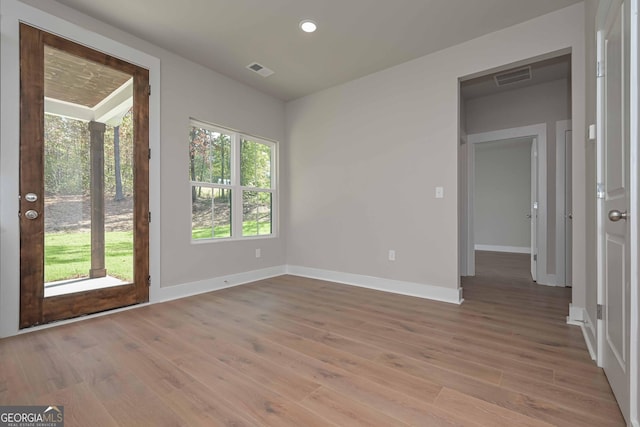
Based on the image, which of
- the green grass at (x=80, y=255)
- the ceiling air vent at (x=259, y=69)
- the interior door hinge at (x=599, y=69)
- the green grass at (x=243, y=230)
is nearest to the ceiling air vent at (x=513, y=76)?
the interior door hinge at (x=599, y=69)

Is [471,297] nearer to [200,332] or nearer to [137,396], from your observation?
[200,332]

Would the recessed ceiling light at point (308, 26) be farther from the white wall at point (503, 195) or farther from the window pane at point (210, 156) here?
the white wall at point (503, 195)

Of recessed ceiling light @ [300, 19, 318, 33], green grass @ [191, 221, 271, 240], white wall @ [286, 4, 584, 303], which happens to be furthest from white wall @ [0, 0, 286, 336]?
recessed ceiling light @ [300, 19, 318, 33]

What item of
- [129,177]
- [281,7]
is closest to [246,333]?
[129,177]

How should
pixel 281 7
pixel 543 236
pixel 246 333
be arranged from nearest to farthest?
pixel 246 333 < pixel 281 7 < pixel 543 236

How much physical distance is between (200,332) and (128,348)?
0.48 metres

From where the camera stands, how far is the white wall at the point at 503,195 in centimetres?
734

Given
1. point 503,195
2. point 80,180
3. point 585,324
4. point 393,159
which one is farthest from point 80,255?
point 503,195

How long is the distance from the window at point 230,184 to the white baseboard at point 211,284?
1.74ft

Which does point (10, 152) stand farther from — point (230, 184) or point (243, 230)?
point (243, 230)

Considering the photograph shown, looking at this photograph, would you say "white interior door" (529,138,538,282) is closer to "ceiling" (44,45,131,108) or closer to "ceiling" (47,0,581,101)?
"ceiling" (47,0,581,101)

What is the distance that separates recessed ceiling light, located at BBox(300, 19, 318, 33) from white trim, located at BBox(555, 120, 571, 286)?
3.53 metres

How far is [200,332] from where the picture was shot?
2.37 m

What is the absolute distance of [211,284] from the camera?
3.70 metres
